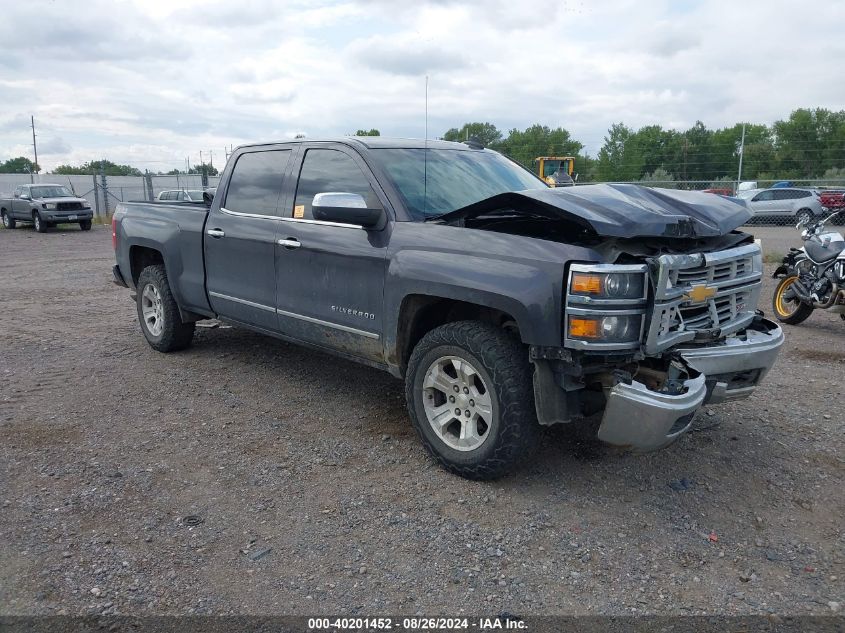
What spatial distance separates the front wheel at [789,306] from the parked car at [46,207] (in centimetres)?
2328

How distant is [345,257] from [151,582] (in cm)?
222

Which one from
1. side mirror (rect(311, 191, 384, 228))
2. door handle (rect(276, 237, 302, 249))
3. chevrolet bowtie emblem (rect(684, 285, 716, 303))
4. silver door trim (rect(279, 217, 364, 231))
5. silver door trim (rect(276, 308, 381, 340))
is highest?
side mirror (rect(311, 191, 384, 228))

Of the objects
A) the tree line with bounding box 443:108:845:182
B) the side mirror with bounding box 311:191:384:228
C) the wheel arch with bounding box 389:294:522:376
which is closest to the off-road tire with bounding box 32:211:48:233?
the tree line with bounding box 443:108:845:182

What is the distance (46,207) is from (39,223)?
0.65 meters

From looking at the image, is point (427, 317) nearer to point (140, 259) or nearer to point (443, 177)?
point (443, 177)

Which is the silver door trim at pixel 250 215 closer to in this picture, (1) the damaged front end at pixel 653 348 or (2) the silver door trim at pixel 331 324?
(2) the silver door trim at pixel 331 324

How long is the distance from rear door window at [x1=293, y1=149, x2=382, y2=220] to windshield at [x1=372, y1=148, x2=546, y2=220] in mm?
176

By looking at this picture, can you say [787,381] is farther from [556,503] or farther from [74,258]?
[74,258]

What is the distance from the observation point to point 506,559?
3.20 metres

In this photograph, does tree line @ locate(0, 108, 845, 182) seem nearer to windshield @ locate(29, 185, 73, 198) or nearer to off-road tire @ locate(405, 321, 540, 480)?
windshield @ locate(29, 185, 73, 198)

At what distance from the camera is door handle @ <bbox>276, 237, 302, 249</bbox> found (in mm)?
4816

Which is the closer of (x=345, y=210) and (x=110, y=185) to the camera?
(x=345, y=210)

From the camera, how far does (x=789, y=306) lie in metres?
8.23

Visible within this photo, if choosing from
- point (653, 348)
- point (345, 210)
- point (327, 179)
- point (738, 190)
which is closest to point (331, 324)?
point (345, 210)
